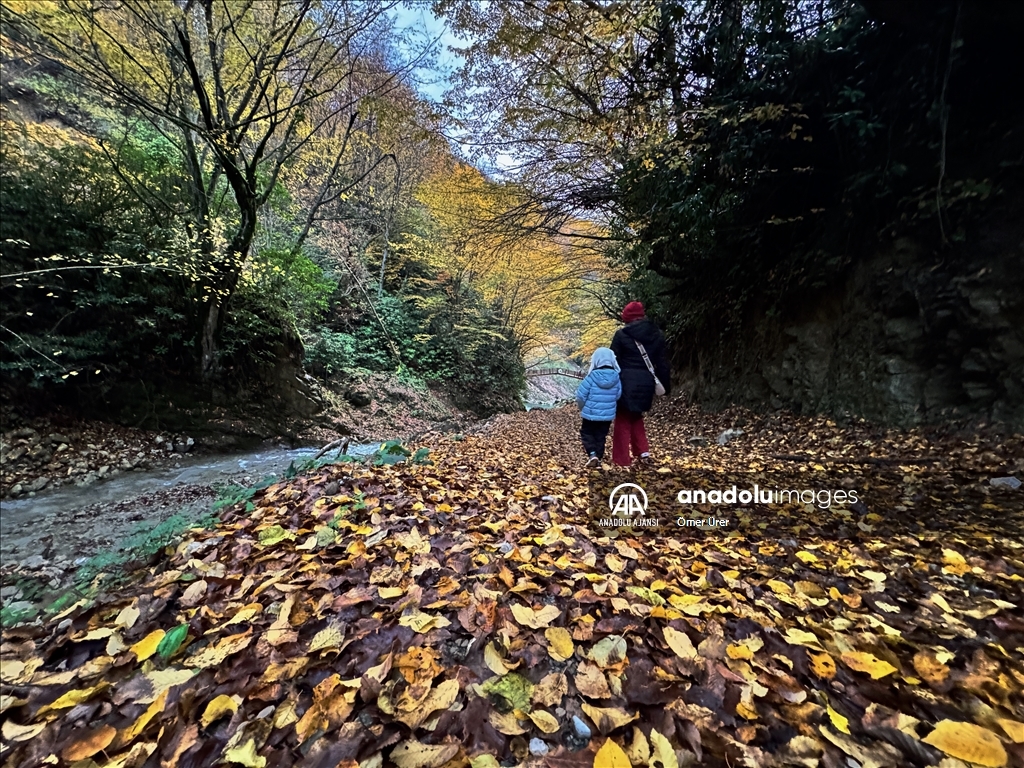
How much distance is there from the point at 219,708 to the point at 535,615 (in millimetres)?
1003

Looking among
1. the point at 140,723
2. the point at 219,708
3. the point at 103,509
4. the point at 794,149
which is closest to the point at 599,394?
the point at 219,708

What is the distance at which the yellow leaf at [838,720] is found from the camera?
1.07 meters

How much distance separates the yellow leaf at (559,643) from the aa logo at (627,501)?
57.5 inches

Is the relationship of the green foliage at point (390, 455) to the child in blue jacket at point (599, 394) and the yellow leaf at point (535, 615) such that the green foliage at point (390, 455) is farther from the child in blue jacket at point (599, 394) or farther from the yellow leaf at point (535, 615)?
the yellow leaf at point (535, 615)

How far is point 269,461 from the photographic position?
23.8 feet

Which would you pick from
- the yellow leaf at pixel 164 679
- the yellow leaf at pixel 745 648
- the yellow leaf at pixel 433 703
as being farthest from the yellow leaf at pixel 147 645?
the yellow leaf at pixel 745 648

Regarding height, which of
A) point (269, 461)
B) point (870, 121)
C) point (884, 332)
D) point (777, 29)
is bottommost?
point (269, 461)

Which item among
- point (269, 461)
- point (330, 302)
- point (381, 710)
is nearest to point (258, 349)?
point (269, 461)

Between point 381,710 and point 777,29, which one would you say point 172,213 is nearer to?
point 381,710

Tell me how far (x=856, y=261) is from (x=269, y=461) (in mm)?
9655

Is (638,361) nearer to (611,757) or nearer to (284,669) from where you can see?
(611,757)

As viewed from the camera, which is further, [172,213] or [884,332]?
[172,213]

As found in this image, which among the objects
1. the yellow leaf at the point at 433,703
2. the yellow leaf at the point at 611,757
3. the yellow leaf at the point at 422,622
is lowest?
the yellow leaf at the point at 611,757

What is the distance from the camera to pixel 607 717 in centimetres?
111
